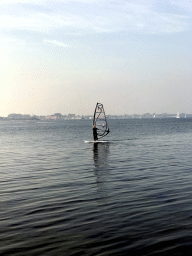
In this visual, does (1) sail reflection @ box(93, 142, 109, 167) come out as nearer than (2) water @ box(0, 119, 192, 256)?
No

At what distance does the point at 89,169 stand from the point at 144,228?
14609mm

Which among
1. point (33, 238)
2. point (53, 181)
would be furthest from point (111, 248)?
point (53, 181)

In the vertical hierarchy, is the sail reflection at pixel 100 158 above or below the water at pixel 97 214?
below

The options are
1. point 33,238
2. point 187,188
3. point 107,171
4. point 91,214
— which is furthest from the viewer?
point 107,171

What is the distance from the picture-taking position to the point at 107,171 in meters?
24.0

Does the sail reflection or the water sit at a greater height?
the water

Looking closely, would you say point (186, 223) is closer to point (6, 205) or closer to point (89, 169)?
point (6, 205)

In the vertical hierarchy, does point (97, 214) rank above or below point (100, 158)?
above

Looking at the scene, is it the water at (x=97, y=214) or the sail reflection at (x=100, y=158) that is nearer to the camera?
the water at (x=97, y=214)

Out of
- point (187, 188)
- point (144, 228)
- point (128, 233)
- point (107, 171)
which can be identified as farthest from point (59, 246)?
point (107, 171)

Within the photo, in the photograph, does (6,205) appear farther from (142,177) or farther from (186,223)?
(142,177)

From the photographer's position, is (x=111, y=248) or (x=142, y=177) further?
(x=142, y=177)

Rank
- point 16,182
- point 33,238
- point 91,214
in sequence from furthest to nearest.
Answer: point 16,182
point 91,214
point 33,238

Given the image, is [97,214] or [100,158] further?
[100,158]
